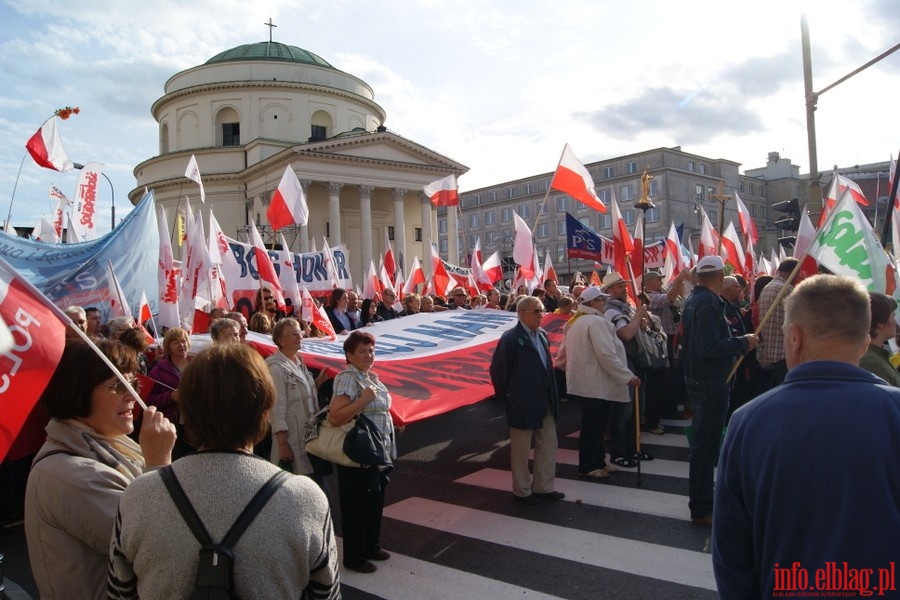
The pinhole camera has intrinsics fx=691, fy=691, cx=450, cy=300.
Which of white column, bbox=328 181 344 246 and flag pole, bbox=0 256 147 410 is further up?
white column, bbox=328 181 344 246

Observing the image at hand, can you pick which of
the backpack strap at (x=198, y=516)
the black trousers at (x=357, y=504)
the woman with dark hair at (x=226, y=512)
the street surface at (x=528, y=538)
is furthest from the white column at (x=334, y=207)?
the backpack strap at (x=198, y=516)

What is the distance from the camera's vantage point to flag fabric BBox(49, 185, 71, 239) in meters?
18.6

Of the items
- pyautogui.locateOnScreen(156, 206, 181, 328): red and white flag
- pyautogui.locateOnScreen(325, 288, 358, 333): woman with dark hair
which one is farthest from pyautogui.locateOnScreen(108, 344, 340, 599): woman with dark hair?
pyautogui.locateOnScreen(325, 288, 358, 333): woman with dark hair

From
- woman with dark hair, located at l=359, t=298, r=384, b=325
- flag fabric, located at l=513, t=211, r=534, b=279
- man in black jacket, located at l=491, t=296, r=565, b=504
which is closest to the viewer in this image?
man in black jacket, located at l=491, t=296, r=565, b=504

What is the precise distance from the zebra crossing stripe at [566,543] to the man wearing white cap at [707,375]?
2.20ft

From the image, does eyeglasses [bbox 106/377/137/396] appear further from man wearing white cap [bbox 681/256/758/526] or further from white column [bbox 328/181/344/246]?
white column [bbox 328/181/344/246]

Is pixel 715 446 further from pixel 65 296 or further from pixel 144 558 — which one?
pixel 65 296

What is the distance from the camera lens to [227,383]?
81.3 inches

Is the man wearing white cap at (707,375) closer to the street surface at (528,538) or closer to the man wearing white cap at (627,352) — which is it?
the street surface at (528,538)

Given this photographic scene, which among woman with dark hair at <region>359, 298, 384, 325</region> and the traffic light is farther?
the traffic light

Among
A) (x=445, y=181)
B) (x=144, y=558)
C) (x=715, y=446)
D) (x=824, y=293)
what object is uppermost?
(x=445, y=181)

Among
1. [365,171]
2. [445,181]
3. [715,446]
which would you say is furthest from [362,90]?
[715,446]

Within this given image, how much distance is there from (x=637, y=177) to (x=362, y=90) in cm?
3149

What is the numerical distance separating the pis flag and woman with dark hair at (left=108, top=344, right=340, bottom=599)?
0.77 metres
